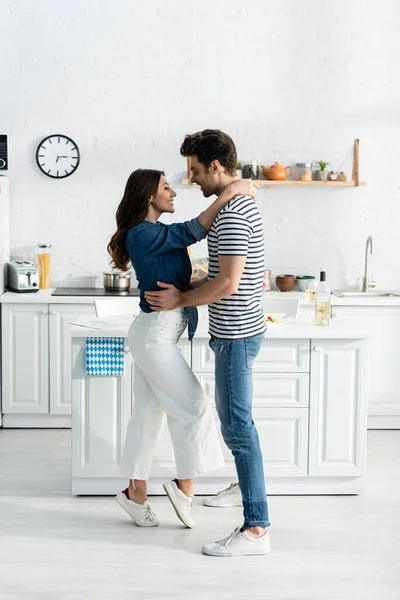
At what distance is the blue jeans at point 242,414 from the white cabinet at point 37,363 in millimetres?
2205

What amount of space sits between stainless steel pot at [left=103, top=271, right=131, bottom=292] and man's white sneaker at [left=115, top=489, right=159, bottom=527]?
→ 221cm

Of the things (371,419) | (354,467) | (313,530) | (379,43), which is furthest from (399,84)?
(313,530)

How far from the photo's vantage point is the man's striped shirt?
3.50m

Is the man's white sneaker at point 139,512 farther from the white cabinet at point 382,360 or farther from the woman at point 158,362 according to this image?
the white cabinet at point 382,360

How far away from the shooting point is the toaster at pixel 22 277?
19.0 ft

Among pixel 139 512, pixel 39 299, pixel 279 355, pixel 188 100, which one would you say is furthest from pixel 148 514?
pixel 188 100

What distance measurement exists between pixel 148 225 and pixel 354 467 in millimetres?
1510

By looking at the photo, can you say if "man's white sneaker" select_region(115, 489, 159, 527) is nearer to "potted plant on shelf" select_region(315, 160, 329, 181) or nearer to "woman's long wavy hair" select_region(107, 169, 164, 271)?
"woman's long wavy hair" select_region(107, 169, 164, 271)

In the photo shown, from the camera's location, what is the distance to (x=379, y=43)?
6.17 metres

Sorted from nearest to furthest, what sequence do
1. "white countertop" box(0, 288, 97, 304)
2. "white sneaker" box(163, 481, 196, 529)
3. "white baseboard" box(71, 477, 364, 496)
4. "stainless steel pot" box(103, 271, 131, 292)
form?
A: 1. "white sneaker" box(163, 481, 196, 529)
2. "white baseboard" box(71, 477, 364, 496)
3. "white countertop" box(0, 288, 97, 304)
4. "stainless steel pot" box(103, 271, 131, 292)

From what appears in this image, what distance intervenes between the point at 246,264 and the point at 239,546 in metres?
1.06

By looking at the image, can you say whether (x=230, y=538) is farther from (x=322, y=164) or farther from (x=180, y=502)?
(x=322, y=164)

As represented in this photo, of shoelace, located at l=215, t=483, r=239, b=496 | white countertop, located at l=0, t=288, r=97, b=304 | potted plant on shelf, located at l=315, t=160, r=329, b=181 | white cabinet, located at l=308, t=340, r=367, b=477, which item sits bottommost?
shoelace, located at l=215, t=483, r=239, b=496

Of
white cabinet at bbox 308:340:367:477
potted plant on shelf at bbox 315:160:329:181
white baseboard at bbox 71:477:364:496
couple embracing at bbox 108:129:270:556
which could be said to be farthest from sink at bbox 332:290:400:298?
couple embracing at bbox 108:129:270:556
